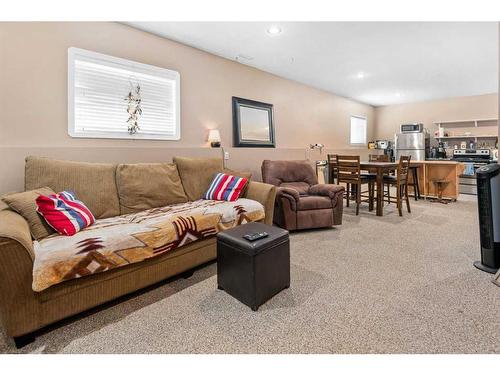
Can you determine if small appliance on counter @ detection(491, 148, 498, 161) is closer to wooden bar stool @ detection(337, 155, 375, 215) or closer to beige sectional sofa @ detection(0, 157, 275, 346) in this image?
wooden bar stool @ detection(337, 155, 375, 215)

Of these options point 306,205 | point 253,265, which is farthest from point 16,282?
point 306,205

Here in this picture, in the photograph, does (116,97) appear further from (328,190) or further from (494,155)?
(494,155)

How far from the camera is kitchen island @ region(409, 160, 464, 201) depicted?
17.4ft

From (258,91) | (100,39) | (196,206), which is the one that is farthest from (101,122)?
(258,91)

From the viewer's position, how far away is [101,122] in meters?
2.86

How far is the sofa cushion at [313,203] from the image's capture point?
11.1 feet

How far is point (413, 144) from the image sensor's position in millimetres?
6977

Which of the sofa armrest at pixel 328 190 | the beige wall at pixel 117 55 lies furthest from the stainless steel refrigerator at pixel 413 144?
the sofa armrest at pixel 328 190

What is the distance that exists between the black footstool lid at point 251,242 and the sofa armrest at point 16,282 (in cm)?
110

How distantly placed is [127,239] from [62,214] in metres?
0.51

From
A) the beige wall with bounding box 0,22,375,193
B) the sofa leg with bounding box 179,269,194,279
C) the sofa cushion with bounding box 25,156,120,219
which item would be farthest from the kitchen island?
the sofa cushion with bounding box 25,156,120,219

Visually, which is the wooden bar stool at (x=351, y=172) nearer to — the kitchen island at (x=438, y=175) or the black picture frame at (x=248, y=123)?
the black picture frame at (x=248, y=123)
